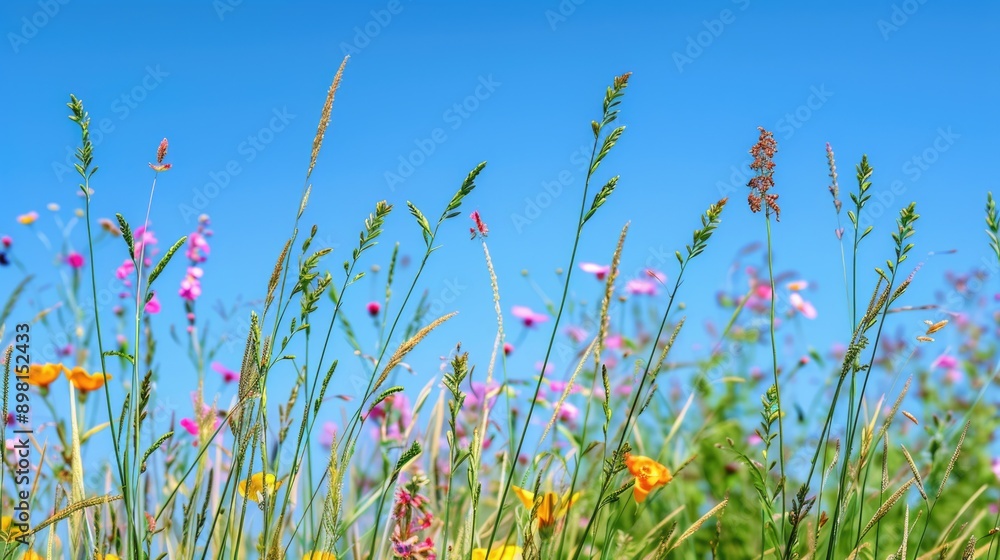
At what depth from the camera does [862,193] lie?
4.63ft

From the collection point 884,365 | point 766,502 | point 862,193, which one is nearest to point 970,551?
point 766,502

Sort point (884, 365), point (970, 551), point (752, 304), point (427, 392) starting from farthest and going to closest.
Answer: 1. point (884, 365)
2. point (752, 304)
3. point (427, 392)
4. point (970, 551)

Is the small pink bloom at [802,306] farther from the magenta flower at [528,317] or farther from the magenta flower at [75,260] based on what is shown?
the magenta flower at [75,260]

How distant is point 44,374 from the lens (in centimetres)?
245

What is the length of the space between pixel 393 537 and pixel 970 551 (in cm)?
86

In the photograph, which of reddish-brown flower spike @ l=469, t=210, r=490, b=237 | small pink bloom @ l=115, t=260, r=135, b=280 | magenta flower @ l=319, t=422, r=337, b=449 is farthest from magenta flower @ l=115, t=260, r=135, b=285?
reddish-brown flower spike @ l=469, t=210, r=490, b=237

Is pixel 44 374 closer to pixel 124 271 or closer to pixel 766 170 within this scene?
pixel 124 271

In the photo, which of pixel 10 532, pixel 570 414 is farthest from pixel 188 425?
pixel 570 414

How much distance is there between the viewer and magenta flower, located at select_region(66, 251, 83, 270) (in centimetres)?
369

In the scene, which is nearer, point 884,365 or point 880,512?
point 880,512

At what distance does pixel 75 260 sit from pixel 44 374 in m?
1.41

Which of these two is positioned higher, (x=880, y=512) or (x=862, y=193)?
(x=862, y=193)

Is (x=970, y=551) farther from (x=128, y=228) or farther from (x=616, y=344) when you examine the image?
(x=616, y=344)

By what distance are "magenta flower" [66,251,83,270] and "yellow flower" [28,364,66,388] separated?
1.31 meters
